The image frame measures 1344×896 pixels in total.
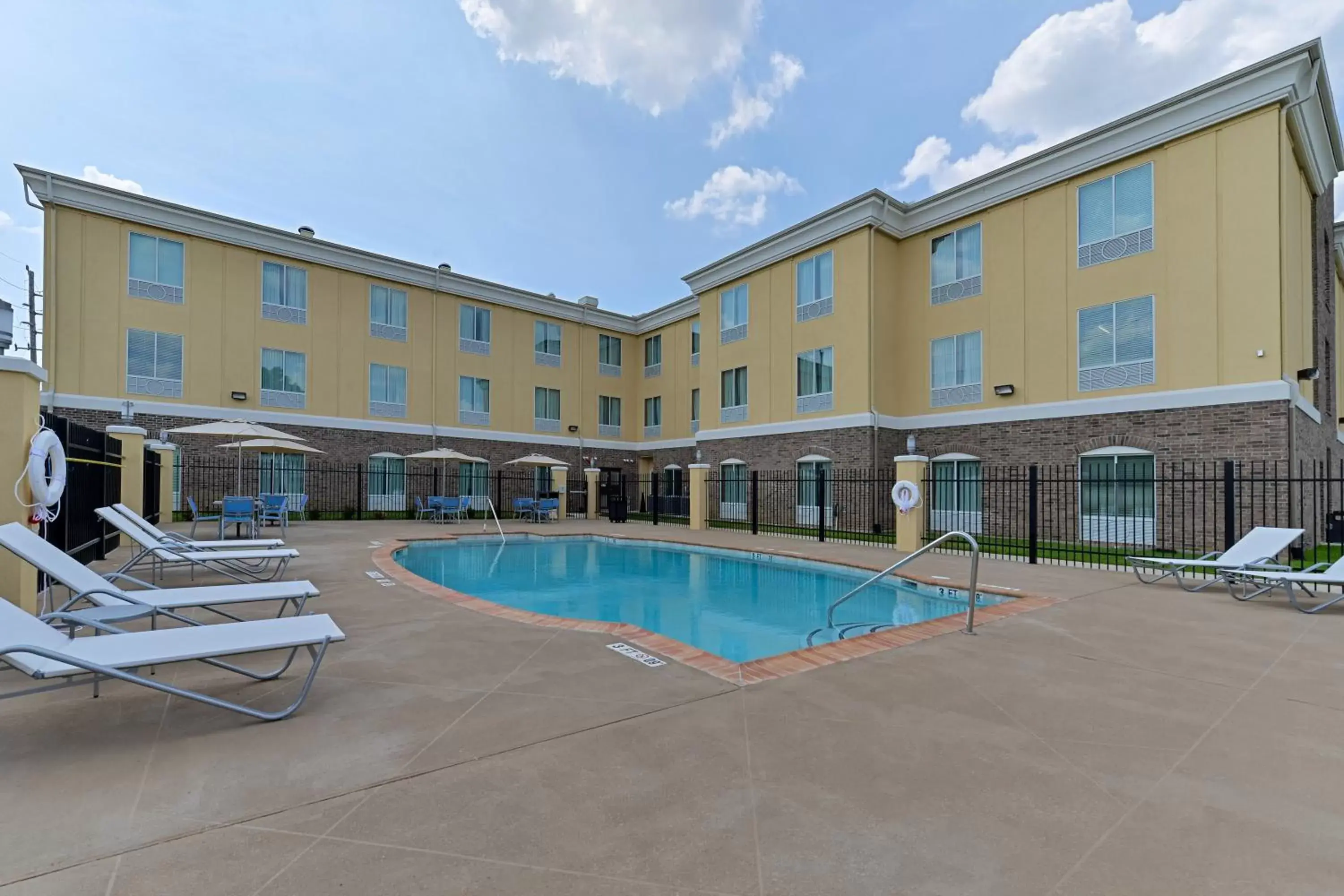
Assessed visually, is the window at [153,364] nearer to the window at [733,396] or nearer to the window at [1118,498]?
the window at [733,396]

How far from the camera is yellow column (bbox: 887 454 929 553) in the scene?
1194 cm

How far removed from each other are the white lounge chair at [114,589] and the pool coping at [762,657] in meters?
1.78

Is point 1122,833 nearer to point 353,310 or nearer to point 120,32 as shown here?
point 120,32

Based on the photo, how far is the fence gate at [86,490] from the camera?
6.75m

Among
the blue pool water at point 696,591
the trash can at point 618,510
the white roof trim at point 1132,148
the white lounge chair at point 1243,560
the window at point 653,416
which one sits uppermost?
the white roof trim at point 1132,148

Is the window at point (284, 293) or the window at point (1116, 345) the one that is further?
the window at point (284, 293)

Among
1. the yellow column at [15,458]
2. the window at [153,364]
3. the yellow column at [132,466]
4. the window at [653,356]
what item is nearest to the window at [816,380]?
the window at [653,356]

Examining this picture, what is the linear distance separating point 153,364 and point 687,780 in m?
22.1

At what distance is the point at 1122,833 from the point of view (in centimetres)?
228

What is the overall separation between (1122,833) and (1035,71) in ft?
61.6

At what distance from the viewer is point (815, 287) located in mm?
19219

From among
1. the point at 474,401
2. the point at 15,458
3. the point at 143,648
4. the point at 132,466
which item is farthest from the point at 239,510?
the point at 474,401

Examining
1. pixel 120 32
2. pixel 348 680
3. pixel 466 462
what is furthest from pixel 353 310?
pixel 348 680

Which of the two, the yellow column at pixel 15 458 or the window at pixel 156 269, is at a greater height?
the window at pixel 156 269
